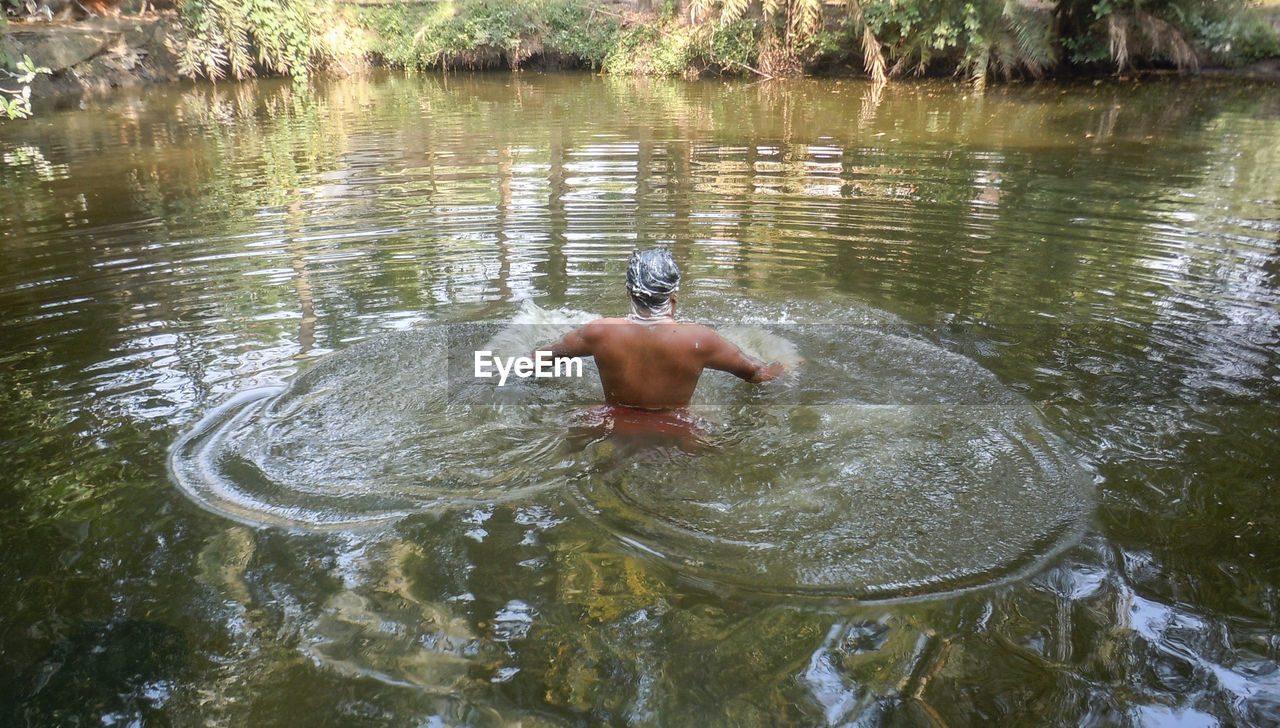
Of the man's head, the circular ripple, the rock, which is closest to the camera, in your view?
the circular ripple

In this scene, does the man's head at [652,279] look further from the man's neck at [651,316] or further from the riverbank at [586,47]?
the riverbank at [586,47]

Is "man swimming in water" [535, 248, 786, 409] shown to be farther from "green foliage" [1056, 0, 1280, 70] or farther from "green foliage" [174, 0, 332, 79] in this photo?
"green foliage" [174, 0, 332, 79]

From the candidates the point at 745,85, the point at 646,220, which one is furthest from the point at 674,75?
the point at 646,220

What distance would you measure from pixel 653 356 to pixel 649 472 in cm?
58

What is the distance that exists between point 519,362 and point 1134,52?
63.8ft

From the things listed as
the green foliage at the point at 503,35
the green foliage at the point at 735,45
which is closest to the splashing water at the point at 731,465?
the green foliage at the point at 735,45

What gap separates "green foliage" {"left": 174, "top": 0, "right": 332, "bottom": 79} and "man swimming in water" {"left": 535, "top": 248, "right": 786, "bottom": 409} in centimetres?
2055

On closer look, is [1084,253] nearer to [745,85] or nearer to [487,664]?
[487,664]

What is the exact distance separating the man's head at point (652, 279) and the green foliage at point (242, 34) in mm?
20621

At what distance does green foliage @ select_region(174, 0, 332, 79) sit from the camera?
2058 cm

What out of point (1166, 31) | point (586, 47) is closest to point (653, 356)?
point (1166, 31)

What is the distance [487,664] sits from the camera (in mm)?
2791

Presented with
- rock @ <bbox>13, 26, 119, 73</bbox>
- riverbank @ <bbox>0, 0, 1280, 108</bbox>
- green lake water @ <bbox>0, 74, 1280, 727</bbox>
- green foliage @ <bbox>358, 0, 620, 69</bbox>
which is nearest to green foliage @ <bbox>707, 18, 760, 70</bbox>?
riverbank @ <bbox>0, 0, 1280, 108</bbox>

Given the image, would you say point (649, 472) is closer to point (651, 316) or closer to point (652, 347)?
point (652, 347)
